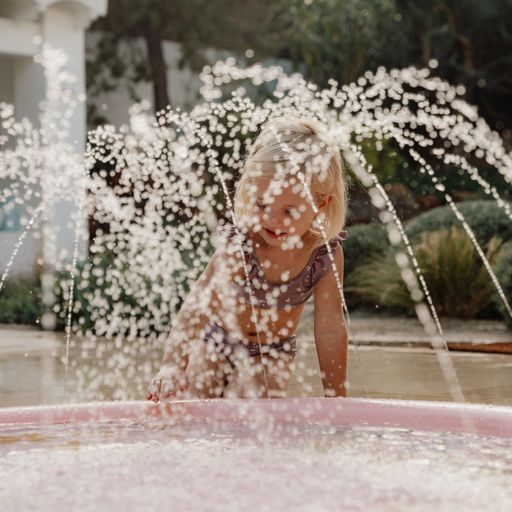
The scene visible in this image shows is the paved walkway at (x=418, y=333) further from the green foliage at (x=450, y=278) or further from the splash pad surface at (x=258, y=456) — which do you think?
the splash pad surface at (x=258, y=456)

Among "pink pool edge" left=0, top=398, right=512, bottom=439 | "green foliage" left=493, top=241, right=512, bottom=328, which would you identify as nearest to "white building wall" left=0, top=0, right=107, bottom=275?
"green foliage" left=493, top=241, right=512, bottom=328

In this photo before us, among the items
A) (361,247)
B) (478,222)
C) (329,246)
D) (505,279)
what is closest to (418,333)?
(505,279)

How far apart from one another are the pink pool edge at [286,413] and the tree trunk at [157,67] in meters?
14.2

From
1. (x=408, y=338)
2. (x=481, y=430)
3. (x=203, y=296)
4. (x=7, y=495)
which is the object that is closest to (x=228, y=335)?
(x=203, y=296)

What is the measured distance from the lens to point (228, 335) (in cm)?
383

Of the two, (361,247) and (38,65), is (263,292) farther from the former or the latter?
(38,65)

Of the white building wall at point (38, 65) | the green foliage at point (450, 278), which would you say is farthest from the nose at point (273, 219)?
the white building wall at point (38, 65)

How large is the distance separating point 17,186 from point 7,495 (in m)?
10.6

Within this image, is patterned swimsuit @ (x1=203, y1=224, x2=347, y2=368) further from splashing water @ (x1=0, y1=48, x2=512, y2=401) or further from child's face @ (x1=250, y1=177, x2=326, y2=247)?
splashing water @ (x1=0, y1=48, x2=512, y2=401)

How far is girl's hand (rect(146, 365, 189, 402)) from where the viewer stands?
10.9 feet

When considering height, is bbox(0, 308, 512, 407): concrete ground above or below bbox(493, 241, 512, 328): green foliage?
below

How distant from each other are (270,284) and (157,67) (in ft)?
45.7

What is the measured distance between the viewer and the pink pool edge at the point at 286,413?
10.2 feet

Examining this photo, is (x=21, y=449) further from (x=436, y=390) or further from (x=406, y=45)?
(x=406, y=45)
